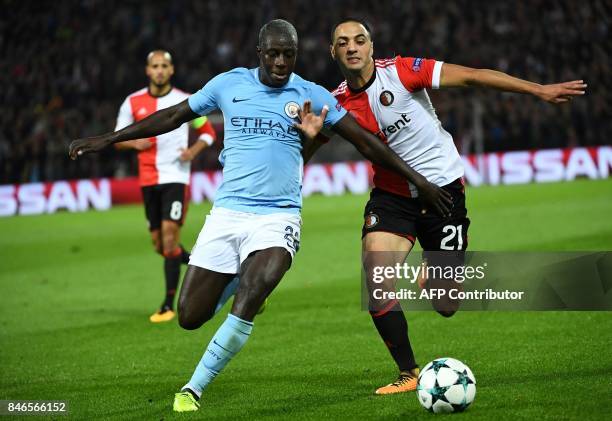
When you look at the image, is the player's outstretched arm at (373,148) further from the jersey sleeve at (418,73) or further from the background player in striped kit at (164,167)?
the background player in striped kit at (164,167)

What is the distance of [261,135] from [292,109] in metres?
0.27

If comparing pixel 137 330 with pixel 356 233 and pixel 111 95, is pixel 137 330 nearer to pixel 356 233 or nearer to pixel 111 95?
pixel 356 233

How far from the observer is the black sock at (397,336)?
23.6ft

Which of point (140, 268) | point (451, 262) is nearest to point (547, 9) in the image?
point (140, 268)

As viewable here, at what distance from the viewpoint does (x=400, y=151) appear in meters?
7.52

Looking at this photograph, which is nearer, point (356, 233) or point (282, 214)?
point (282, 214)

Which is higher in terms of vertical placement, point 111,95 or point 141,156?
point 111,95

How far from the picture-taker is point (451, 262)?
767cm

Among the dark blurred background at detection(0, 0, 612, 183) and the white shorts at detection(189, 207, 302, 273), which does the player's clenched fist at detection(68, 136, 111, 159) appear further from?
the dark blurred background at detection(0, 0, 612, 183)

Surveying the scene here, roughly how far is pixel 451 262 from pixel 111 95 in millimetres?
23963

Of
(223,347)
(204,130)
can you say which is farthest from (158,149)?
(223,347)

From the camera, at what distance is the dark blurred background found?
2708cm

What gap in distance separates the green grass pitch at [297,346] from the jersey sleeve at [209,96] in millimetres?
2036

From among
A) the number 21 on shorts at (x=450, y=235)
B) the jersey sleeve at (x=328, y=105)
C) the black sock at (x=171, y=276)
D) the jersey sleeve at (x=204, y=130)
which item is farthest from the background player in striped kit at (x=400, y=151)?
the jersey sleeve at (x=204, y=130)
